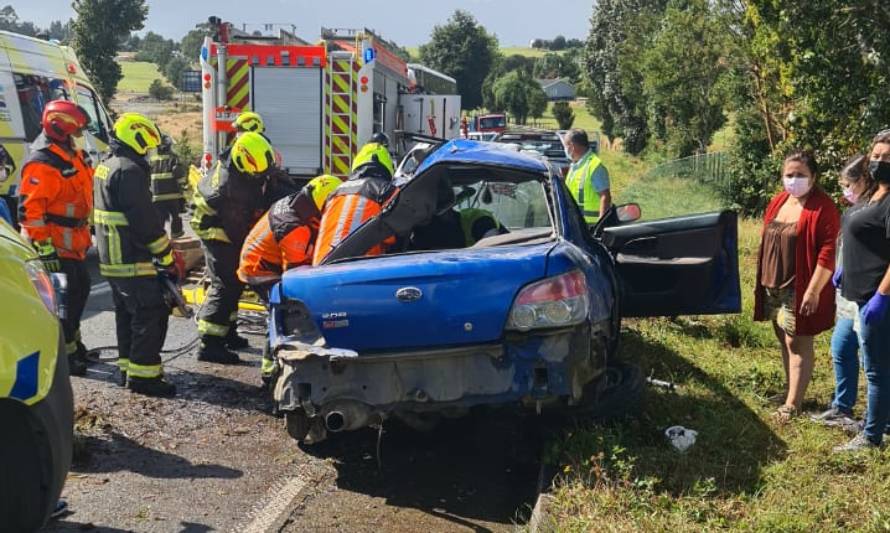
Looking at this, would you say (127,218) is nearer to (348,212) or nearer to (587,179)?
(348,212)

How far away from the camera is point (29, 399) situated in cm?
265

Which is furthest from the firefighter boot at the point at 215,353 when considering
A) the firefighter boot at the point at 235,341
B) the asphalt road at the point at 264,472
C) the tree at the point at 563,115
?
the tree at the point at 563,115

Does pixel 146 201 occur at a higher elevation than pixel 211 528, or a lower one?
higher

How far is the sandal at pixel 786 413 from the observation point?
15.6 feet

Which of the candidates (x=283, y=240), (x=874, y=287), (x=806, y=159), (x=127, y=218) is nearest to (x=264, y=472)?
(x=283, y=240)

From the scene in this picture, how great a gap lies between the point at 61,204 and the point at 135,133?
0.97 meters

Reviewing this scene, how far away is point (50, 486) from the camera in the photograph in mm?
2807

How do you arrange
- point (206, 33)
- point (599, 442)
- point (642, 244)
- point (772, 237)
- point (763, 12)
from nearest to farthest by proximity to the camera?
point (599, 442)
point (772, 237)
point (642, 244)
point (763, 12)
point (206, 33)

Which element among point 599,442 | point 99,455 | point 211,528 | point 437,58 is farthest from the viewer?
point 437,58

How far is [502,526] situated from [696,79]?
2221cm

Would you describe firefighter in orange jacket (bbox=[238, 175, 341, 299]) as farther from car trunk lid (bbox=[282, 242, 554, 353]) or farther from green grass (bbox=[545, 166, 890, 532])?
green grass (bbox=[545, 166, 890, 532])

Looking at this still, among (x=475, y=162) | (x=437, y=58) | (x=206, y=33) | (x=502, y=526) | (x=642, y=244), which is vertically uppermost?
(x=437, y=58)

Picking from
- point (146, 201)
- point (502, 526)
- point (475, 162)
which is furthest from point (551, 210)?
point (146, 201)

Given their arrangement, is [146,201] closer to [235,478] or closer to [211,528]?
[235,478]
